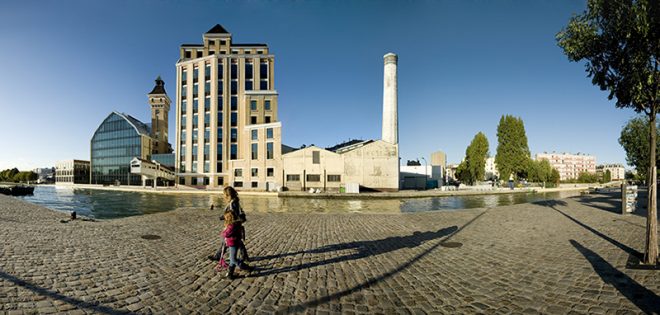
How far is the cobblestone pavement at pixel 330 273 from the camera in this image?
4.32 metres

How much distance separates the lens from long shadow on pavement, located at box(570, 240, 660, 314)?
4335 millimetres

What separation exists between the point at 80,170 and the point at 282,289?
122 metres

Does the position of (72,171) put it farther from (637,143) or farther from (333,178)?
(637,143)

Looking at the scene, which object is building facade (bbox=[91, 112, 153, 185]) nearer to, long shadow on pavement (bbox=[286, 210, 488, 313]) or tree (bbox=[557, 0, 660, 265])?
long shadow on pavement (bbox=[286, 210, 488, 313])

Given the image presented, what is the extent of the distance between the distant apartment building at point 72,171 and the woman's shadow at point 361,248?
113 meters

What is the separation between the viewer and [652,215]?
A: 6566 millimetres

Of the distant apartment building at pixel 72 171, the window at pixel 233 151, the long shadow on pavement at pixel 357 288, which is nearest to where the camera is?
the long shadow on pavement at pixel 357 288

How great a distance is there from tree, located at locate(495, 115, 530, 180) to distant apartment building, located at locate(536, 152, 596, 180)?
101 meters

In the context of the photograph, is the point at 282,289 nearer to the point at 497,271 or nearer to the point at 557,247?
the point at 497,271

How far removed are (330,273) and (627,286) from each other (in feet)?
18.2

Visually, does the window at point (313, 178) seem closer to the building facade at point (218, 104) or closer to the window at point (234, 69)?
the building facade at point (218, 104)

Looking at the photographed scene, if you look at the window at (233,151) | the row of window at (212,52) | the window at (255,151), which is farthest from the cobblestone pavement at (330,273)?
the row of window at (212,52)

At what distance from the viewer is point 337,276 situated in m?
5.61

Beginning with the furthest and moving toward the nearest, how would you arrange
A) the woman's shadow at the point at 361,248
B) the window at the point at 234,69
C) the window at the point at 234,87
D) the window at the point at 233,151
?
the window at the point at 234,69, the window at the point at 234,87, the window at the point at 233,151, the woman's shadow at the point at 361,248
